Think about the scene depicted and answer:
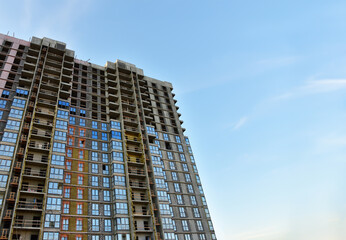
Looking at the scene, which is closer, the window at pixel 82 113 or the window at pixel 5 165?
the window at pixel 5 165

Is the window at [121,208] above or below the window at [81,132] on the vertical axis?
below

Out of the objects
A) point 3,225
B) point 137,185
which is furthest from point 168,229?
point 3,225

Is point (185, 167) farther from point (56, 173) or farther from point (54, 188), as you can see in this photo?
point (54, 188)

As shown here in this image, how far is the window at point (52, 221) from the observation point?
1585 inches

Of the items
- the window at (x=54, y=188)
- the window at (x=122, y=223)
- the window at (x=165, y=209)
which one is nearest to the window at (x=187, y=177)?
the window at (x=165, y=209)

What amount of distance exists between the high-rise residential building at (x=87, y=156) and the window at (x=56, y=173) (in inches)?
6.3

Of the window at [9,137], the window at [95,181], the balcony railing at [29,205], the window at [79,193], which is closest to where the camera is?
the balcony railing at [29,205]

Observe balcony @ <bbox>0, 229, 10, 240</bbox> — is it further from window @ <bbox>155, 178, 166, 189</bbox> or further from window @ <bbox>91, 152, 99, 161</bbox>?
window @ <bbox>155, 178, 166, 189</bbox>

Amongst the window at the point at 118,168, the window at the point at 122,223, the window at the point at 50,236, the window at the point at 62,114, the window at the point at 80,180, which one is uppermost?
the window at the point at 62,114

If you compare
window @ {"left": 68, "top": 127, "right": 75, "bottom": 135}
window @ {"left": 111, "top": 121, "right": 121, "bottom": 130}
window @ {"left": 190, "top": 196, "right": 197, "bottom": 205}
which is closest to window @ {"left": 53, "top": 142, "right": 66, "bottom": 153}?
window @ {"left": 68, "top": 127, "right": 75, "bottom": 135}

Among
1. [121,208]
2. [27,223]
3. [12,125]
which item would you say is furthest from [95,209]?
[12,125]

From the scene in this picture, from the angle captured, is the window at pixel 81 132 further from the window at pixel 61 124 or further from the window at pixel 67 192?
the window at pixel 67 192

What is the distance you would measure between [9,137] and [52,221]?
1690cm

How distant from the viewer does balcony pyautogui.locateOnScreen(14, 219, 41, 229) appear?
3884cm
